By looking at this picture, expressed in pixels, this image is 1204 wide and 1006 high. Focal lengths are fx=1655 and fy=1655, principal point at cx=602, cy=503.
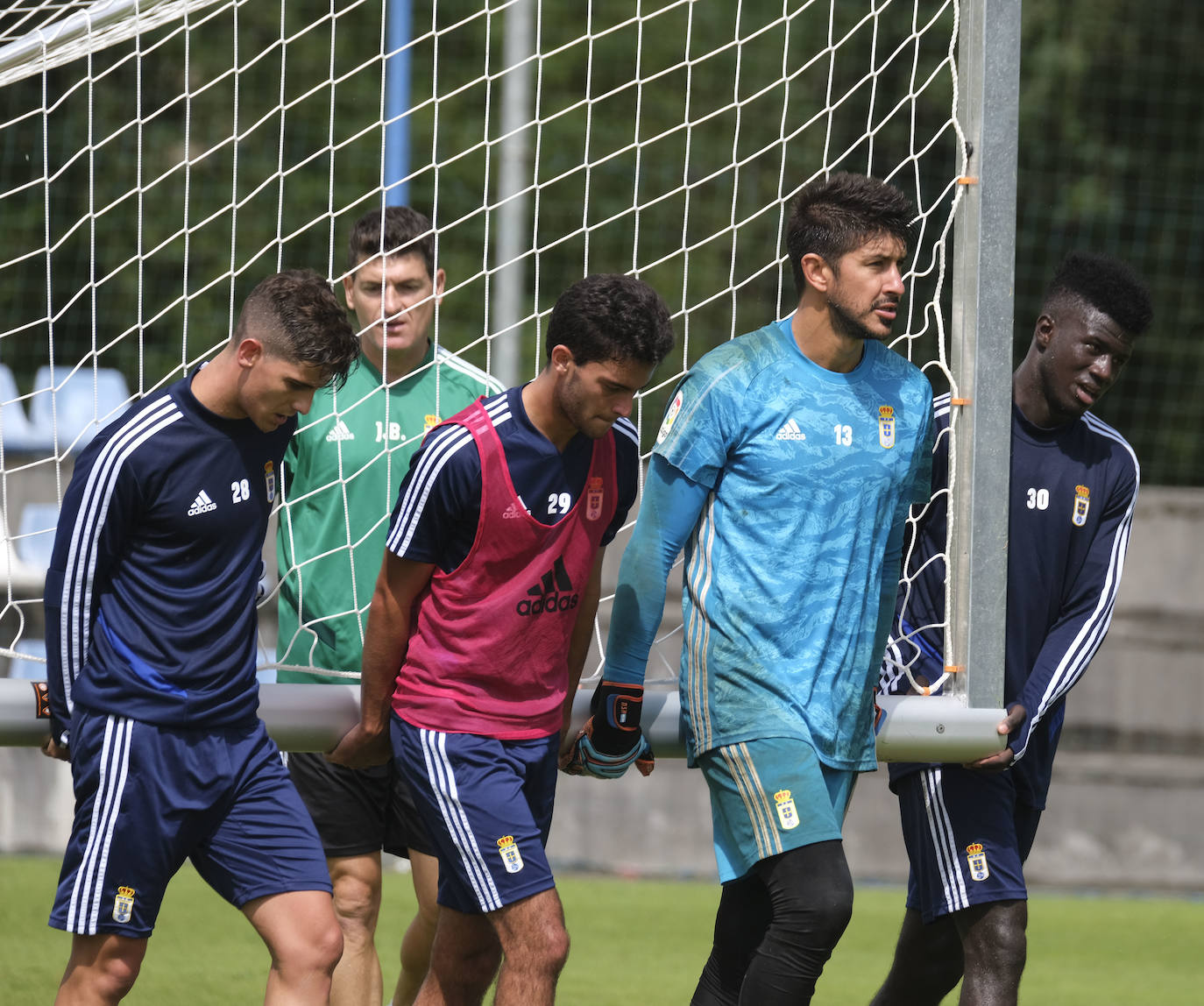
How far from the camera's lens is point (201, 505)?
11.1 feet

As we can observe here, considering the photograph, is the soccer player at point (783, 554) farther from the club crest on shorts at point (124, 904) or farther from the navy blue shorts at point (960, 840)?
the club crest on shorts at point (124, 904)

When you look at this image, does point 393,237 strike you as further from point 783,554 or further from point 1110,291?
point 1110,291

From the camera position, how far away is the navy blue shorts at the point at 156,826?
3.39 meters

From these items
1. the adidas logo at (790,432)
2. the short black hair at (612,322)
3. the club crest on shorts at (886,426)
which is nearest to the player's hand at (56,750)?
the short black hair at (612,322)

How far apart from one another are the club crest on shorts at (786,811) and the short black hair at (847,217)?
1.13m


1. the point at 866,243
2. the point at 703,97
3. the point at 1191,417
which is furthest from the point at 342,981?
the point at 703,97

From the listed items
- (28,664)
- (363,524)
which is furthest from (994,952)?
(28,664)

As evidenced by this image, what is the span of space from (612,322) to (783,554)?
0.62 meters

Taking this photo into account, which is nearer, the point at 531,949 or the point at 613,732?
Result: the point at 531,949

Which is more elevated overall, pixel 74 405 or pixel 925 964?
pixel 74 405

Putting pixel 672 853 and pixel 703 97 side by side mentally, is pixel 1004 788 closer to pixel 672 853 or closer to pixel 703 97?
pixel 672 853

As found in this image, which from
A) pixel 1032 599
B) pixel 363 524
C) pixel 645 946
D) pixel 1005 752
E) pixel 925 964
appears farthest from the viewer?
pixel 645 946

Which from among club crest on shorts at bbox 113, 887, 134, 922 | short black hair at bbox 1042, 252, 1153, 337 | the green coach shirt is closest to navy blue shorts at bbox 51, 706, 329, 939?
club crest on shorts at bbox 113, 887, 134, 922

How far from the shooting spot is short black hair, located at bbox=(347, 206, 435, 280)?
445cm
